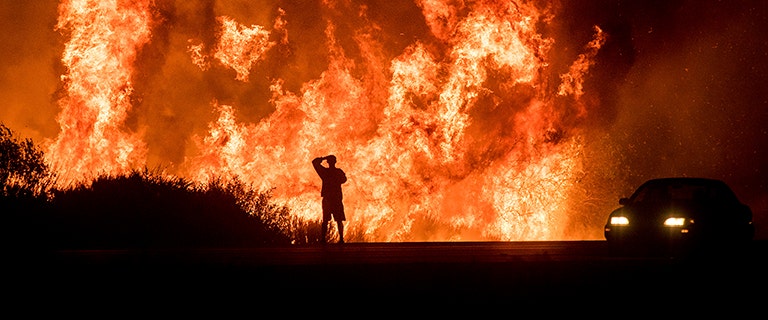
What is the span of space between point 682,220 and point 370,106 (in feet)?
63.0

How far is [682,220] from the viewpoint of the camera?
55.6 ft

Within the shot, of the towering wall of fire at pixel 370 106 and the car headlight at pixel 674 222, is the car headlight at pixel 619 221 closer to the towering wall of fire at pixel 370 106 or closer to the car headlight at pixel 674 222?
the car headlight at pixel 674 222

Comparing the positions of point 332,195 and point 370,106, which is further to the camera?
point 370,106

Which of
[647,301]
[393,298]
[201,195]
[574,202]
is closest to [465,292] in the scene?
[393,298]

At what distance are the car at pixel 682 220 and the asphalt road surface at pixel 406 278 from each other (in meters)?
0.26

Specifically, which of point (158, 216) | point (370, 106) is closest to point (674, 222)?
point (158, 216)

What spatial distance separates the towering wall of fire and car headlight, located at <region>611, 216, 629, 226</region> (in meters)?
15.7

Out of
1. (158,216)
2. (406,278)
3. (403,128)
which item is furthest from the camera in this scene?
(403,128)

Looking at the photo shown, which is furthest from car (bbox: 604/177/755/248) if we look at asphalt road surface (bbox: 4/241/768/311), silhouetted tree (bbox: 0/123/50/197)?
silhouetted tree (bbox: 0/123/50/197)

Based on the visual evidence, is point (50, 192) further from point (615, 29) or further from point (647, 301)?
point (615, 29)

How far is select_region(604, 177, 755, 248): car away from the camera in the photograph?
667 inches

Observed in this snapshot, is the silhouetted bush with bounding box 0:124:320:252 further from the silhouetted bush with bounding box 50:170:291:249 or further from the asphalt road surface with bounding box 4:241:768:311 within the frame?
the asphalt road surface with bounding box 4:241:768:311

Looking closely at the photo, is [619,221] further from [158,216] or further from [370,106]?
[370,106]

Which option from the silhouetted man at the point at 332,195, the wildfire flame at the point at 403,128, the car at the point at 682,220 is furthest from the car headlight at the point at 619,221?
the wildfire flame at the point at 403,128
